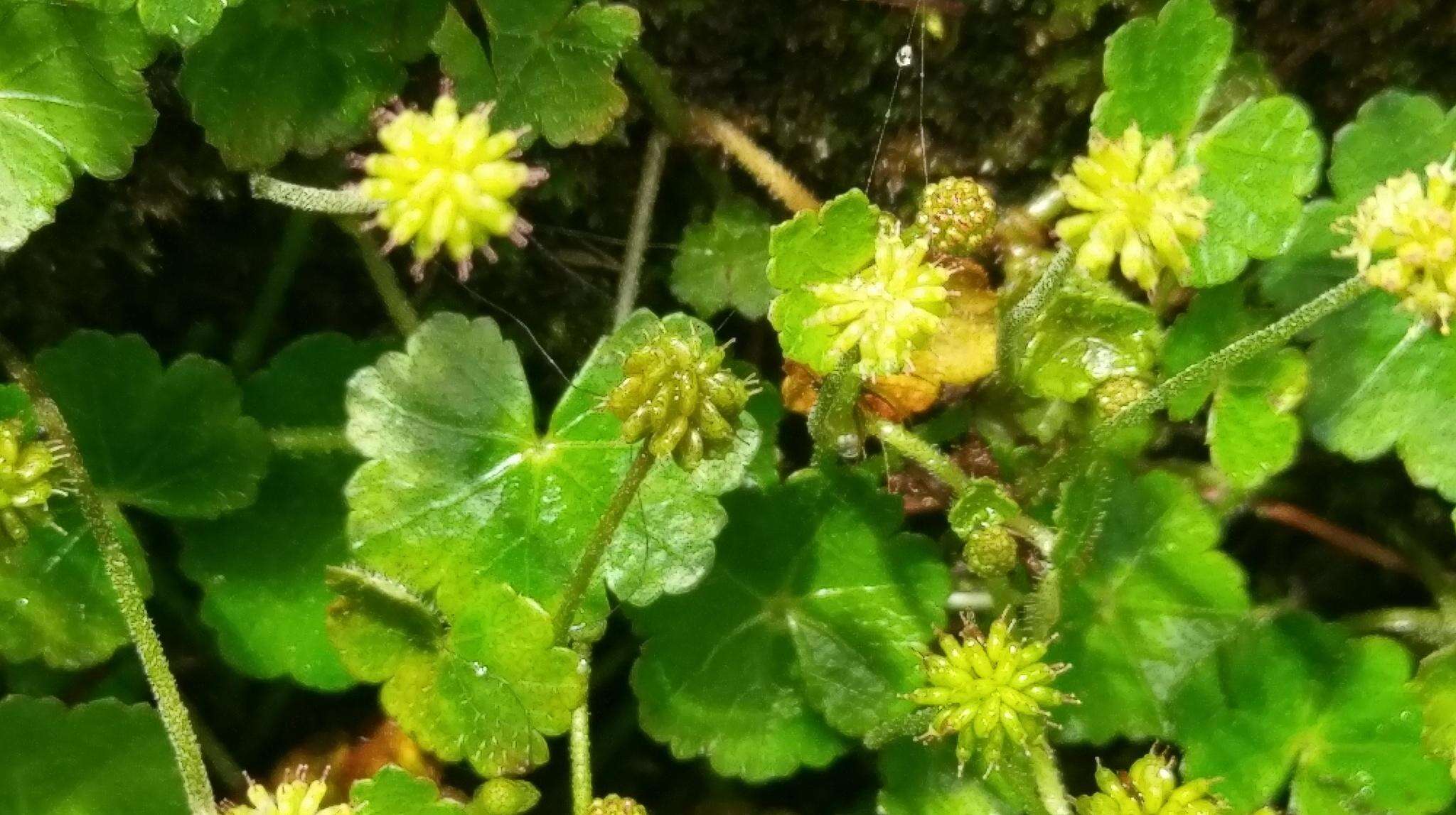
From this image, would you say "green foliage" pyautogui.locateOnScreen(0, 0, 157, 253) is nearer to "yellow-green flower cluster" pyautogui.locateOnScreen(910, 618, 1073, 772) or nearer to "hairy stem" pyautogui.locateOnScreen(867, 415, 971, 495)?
"hairy stem" pyautogui.locateOnScreen(867, 415, 971, 495)

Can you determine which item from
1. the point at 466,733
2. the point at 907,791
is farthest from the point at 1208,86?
the point at 466,733

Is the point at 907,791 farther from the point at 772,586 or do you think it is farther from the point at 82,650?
the point at 82,650

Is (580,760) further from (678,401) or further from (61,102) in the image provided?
(61,102)

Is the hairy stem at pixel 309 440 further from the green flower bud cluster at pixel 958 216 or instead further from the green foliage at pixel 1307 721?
the green foliage at pixel 1307 721

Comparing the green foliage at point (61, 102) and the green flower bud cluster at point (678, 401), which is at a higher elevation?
the green foliage at point (61, 102)

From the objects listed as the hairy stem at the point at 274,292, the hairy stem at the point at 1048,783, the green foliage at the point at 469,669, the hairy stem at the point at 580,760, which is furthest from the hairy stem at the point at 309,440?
the hairy stem at the point at 1048,783

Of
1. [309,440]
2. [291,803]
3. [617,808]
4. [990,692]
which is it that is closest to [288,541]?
[309,440]
